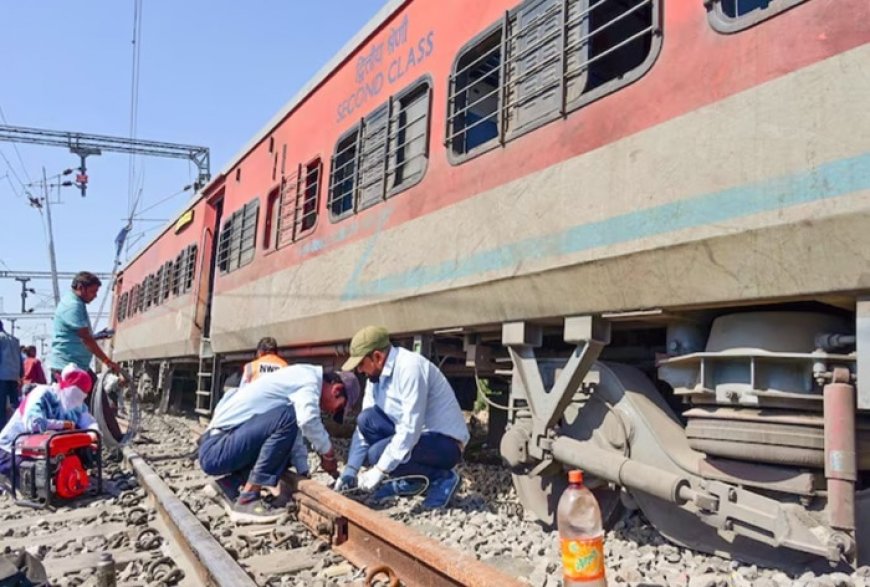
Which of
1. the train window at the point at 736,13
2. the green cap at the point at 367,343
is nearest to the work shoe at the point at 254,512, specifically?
the green cap at the point at 367,343

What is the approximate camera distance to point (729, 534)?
279 cm

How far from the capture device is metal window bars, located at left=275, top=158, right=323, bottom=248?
7113mm

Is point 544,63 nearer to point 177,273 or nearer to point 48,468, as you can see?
point 48,468

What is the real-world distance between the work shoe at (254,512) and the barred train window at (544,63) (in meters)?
2.56

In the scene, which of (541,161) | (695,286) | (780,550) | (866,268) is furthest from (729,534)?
(541,161)

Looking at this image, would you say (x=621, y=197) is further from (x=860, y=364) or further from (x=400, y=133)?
(x=400, y=133)

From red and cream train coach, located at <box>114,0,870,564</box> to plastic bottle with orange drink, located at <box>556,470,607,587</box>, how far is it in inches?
25.0

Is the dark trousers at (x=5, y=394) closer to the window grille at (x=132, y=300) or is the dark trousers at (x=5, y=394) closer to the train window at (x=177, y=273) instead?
the train window at (x=177, y=273)

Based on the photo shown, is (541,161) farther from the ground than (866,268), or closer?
farther from the ground

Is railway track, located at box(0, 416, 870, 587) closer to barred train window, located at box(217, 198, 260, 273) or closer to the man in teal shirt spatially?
the man in teal shirt

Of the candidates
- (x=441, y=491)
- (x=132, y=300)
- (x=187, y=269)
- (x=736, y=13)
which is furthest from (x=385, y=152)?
(x=132, y=300)

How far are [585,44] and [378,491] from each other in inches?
117

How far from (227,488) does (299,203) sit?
3528 mm

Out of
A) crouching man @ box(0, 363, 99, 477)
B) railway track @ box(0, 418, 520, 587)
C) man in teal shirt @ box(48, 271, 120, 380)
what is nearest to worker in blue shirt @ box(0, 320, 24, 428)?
man in teal shirt @ box(48, 271, 120, 380)
